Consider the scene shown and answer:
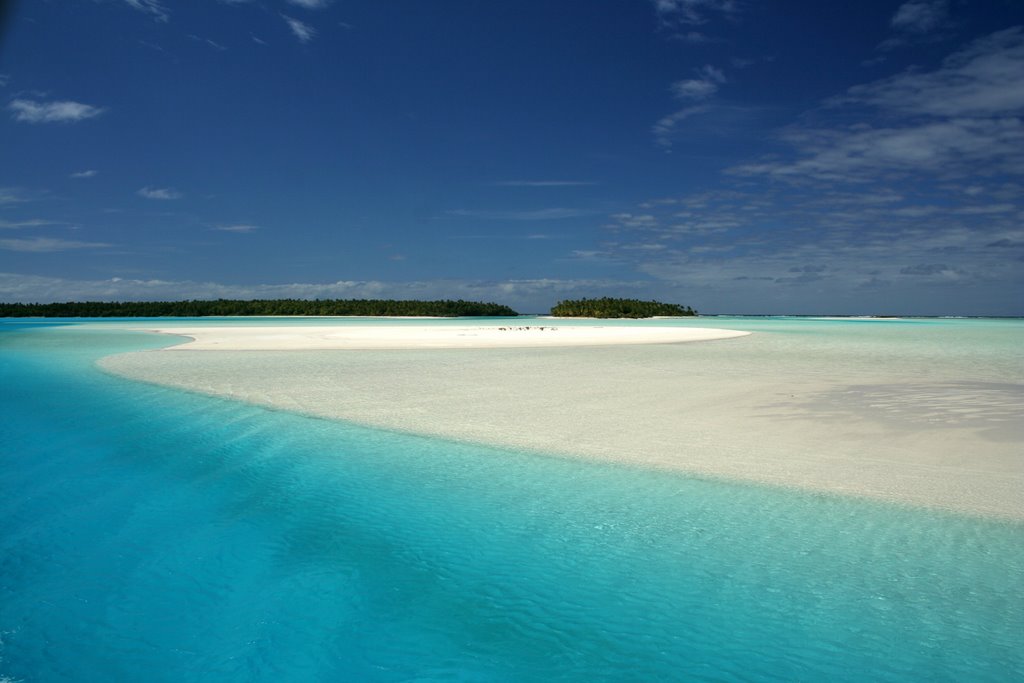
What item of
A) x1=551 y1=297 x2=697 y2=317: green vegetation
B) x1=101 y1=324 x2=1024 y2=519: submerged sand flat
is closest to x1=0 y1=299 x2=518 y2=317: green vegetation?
x1=551 y1=297 x2=697 y2=317: green vegetation

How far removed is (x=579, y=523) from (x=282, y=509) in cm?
274

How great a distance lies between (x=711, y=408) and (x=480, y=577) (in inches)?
269

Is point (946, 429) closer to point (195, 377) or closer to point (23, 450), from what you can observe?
point (23, 450)

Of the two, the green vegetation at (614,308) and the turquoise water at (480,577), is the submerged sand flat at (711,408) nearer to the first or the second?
the turquoise water at (480,577)

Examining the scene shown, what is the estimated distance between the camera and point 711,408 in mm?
10523

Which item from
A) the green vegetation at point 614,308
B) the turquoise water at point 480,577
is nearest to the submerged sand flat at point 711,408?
the turquoise water at point 480,577

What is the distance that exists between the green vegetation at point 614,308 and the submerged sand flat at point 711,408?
69585mm

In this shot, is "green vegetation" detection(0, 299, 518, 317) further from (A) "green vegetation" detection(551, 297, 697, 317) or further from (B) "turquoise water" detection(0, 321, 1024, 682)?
(B) "turquoise water" detection(0, 321, 1024, 682)

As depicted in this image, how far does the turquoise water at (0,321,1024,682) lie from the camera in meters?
3.59

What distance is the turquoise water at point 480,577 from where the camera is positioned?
3590mm

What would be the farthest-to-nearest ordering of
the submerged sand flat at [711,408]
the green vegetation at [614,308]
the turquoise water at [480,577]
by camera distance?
A: 1. the green vegetation at [614,308]
2. the submerged sand flat at [711,408]
3. the turquoise water at [480,577]

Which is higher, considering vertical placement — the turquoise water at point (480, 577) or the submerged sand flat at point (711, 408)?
the submerged sand flat at point (711, 408)

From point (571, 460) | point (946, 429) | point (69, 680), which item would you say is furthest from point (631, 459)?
point (69, 680)

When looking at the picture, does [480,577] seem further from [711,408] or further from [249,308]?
[249,308]
